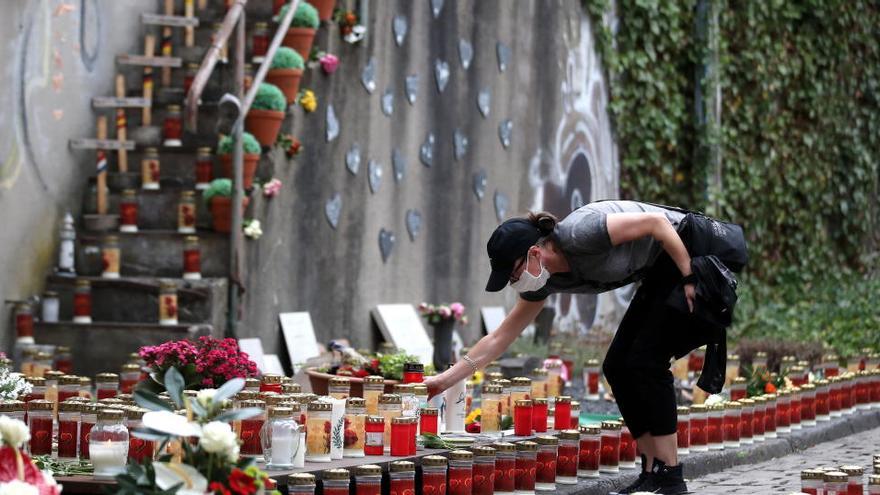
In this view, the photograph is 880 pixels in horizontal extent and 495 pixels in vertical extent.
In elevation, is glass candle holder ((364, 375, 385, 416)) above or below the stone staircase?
below

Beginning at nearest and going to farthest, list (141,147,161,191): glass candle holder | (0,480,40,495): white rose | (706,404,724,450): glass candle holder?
(0,480,40,495): white rose → (706,404,724,450): glass candle holder → (141,147,161,191): glass candle holder

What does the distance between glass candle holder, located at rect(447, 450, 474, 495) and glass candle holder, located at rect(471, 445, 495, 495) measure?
0.44ft

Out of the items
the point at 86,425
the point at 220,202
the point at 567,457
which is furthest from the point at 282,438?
the point at 220,202

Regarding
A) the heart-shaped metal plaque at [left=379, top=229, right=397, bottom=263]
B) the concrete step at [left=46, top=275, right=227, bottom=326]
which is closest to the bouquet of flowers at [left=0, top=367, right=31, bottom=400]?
the concrete step at [left=46, top=275, right=227, bottom=326]

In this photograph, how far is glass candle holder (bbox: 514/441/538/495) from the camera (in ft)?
Result: 19.1

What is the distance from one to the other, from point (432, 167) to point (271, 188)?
2.62 m

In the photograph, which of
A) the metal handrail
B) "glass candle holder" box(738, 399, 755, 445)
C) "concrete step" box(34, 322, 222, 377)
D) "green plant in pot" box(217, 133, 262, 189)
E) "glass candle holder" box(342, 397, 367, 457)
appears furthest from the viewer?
"green plant in pot" box(217, 133, 262, 189)

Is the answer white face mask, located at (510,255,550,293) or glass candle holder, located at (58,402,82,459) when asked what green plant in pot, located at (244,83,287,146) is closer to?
white face mask, located at (510,255,550,293)

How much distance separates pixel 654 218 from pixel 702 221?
379 millimetres

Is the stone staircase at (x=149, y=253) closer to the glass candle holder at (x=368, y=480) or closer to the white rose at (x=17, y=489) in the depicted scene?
the glass candle holder at (x=368, y=480)

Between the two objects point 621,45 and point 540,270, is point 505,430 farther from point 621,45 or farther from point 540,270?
point 621,45

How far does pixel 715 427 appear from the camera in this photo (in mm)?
7598

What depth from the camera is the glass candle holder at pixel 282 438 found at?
501 centimetres

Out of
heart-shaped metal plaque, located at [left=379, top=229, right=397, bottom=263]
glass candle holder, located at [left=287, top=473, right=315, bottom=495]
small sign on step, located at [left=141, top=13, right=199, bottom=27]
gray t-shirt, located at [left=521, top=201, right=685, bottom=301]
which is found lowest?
glass candle holder, located at [left=287, top=473, right=315, bottom=495]
